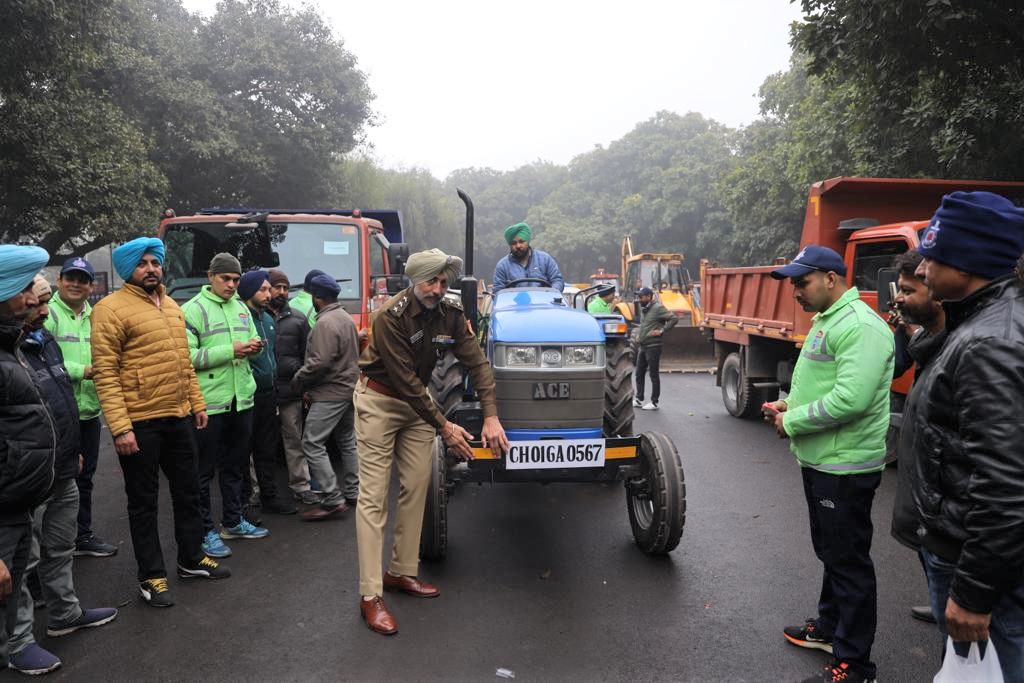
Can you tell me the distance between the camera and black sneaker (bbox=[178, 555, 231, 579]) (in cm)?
450

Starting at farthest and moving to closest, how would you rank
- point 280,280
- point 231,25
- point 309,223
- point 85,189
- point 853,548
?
1. point 231,25
2. point 85,189
3. point 309,223
4. point 280,280
5. point 853,548

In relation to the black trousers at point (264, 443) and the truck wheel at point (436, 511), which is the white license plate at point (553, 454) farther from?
the black trousers at point (264, 443)

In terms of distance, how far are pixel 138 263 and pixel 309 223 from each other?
3.71 metres

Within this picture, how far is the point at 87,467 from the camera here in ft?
15.6

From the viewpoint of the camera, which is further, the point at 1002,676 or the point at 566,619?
the point at 566,619

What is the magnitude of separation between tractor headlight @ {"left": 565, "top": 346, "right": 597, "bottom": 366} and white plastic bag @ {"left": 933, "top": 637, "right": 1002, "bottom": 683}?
3063mm

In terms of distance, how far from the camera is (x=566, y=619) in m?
3.96

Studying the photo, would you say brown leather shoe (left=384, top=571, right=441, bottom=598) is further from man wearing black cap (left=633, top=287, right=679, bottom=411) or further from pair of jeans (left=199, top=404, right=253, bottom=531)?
man wearing black cap (left=633, top=287, right=679, bottom=411)

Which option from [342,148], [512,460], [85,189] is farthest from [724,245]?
[512,460]

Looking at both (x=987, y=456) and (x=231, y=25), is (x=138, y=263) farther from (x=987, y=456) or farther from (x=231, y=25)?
(x=231, y=25)

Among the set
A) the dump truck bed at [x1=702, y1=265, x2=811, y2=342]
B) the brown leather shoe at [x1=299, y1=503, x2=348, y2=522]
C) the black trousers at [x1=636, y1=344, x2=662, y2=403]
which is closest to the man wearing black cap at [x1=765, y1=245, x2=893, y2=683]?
the brown leather shoe at [x1=299, y1=503, x2=348, y2=522]

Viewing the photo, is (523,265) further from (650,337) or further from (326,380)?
(650,337)

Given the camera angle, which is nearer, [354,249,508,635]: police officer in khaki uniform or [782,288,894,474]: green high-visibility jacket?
[782,288,894,474]: green high-visibility jacket

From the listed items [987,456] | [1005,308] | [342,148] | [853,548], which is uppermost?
[342,148]
